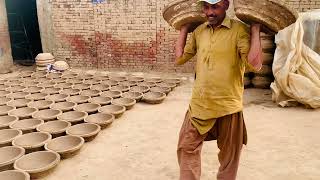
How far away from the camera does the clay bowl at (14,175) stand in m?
2.81

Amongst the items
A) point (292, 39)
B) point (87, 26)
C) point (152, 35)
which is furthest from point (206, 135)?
point (87, 26)

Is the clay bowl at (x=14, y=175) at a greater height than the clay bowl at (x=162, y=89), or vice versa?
the clay bowl at (x=162, y=89)

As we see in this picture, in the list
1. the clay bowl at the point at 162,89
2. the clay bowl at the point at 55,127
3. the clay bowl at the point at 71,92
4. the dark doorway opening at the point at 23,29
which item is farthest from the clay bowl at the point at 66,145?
the dark doorway opening at the point at 23,29

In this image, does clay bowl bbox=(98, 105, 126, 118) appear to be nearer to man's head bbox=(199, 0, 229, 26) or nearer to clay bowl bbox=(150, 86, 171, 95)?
clay bowl bbox=(150, 86, 171, 95)

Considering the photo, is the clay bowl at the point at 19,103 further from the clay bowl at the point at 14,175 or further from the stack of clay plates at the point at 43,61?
the stack of clay plates at the point at 43,61

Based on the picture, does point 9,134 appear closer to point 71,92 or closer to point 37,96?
point 37,96

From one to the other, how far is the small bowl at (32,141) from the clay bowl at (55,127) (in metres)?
0.13

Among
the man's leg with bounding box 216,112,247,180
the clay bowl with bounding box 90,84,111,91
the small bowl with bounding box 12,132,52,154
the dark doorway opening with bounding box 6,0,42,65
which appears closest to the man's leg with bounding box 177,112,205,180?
the man's leg with bounding box 216,112,247,180

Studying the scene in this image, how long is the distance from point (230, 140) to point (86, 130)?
224 centimetres

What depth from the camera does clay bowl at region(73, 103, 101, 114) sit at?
15.3 feet

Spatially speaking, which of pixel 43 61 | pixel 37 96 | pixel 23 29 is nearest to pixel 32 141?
pixel 37 96

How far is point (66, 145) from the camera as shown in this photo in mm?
3590

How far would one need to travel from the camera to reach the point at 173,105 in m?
5.16

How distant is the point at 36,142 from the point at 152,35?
14.6ft
